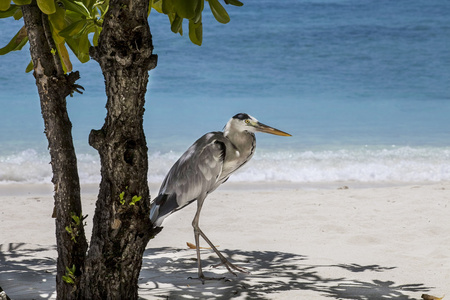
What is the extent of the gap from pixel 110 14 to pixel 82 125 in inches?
476

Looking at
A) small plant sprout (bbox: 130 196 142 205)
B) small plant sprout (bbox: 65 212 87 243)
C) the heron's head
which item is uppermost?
the heron's head

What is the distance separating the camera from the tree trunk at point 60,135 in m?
2.73

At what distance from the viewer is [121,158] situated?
102 inches

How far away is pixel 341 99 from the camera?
18062mm

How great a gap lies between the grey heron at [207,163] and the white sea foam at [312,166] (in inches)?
197

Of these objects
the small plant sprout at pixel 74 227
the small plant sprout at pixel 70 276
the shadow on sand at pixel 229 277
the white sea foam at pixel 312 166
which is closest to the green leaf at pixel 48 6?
the small plant sprout at pixel 74 227

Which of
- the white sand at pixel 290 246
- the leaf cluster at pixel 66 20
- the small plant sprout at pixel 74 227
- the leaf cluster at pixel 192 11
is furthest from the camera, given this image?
the white sand at pixel 290 246

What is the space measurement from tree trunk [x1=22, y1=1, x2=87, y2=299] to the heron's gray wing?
78cm

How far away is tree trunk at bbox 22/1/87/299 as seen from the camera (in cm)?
273

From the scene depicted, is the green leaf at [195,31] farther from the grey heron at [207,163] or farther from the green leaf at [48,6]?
the grey heron at [207,163]

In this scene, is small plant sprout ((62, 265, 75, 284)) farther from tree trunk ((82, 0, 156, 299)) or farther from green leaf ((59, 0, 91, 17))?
green leaf ((59, 0, 91, 17))

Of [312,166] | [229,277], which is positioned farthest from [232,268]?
[312,166]

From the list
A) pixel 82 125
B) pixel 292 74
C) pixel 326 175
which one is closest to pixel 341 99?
pixel 292 74

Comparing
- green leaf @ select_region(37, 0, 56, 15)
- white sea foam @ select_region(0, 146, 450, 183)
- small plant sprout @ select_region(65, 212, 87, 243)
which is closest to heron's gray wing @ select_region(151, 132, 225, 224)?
small plant sprout @ select_region(65, 212, 87, 243)
